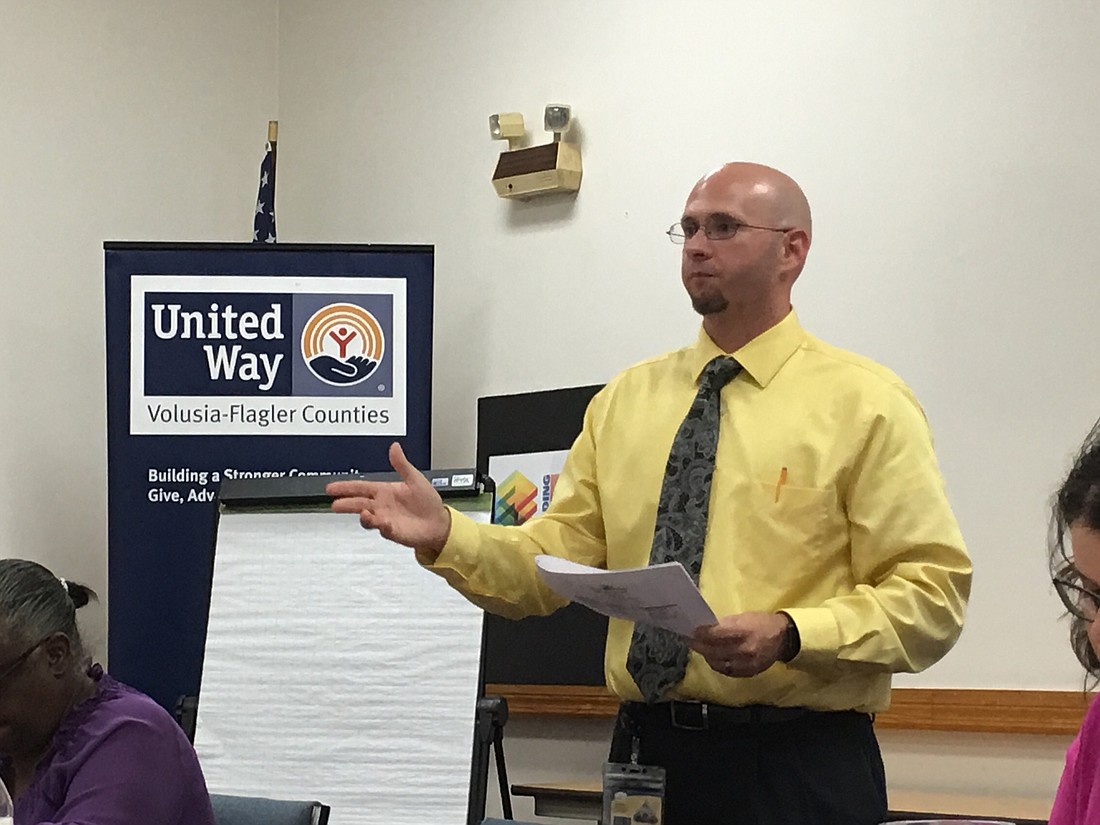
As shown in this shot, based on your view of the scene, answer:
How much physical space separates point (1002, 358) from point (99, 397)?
8.86ft

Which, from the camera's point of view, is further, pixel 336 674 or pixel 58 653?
pixel 336 674

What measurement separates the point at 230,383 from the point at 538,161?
1.03 meters

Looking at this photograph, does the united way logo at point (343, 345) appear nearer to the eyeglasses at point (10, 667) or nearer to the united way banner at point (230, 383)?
the united way banner at point (230, 383)

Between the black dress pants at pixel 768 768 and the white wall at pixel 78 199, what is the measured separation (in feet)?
9.05

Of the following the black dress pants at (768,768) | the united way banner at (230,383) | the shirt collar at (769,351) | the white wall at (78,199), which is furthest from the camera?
the white wall at (78,199)

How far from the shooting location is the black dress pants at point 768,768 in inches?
79.7

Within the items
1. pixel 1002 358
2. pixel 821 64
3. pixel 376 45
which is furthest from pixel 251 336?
pixel 1002 358

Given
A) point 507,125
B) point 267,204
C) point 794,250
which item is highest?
point 507,125

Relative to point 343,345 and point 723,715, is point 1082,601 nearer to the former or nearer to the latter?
point 723,715

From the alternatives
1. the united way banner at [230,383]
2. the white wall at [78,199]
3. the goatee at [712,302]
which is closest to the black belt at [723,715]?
the goatee at [712,302]

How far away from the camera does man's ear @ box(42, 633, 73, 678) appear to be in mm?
2172

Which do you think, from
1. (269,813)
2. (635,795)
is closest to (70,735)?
(269,813)

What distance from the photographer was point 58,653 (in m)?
2.19

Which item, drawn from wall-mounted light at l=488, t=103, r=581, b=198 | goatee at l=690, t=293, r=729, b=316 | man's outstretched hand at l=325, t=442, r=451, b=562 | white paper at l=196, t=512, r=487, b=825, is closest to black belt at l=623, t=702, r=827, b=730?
man's outstretched hand at l=325, t=442, r=451, b=562
